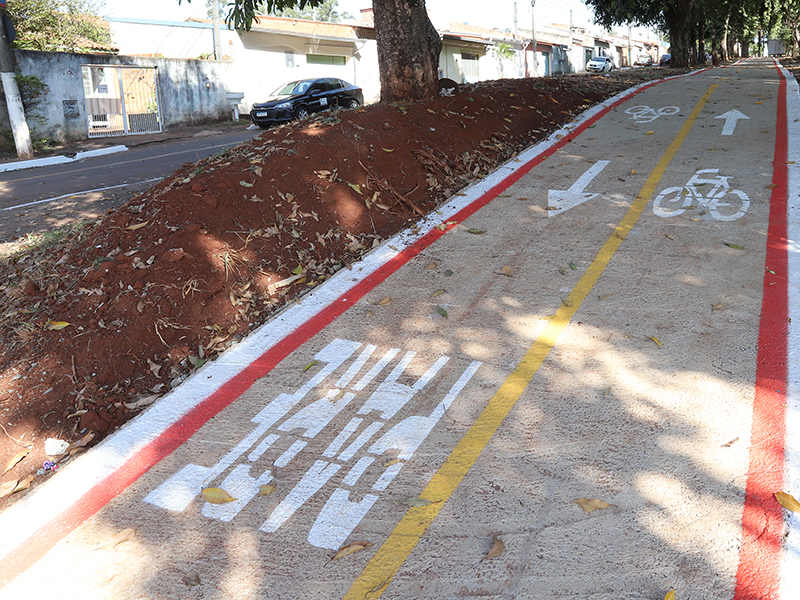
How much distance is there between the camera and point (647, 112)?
10.8 metres

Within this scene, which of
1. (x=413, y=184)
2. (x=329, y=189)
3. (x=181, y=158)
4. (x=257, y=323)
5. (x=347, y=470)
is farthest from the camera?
(x=181, y=158)

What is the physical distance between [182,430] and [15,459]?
2.95 feet

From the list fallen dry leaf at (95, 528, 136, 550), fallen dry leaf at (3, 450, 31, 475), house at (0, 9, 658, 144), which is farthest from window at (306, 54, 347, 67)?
fallen dry leaf at (95, 528, 136, 550)

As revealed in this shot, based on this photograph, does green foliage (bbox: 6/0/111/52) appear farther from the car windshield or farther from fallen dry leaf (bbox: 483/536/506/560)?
fallen dry leaf (bbox: 483/536/506/560)

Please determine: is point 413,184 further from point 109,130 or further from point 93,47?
point 93,47

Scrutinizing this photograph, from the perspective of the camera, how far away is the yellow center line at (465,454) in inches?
103

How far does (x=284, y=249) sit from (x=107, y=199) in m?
5.60

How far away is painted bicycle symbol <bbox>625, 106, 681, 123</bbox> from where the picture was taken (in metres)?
10.3

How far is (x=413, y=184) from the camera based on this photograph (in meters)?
6.66

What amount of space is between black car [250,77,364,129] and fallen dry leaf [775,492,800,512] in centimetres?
1828

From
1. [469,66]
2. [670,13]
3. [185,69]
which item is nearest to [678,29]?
[670,13]

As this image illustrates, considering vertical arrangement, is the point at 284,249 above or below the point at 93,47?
below

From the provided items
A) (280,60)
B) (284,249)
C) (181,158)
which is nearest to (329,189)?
(284,249)

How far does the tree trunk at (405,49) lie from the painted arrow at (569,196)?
273 centimetres
